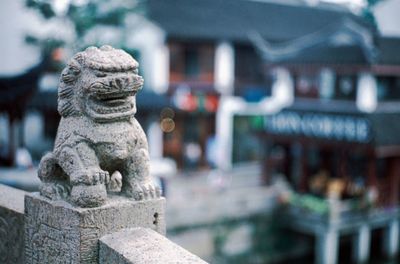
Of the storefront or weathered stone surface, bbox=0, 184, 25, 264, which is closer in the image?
weathered stone surface, bbox=0, 184, 25, 264

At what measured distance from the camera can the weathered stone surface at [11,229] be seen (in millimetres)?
3127

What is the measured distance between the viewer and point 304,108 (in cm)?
1446

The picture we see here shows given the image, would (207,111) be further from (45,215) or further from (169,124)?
(45,215)

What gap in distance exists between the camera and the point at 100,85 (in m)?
2.60

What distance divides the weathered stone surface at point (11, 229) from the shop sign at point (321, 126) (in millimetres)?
10671

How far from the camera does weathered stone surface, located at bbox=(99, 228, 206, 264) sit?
2.30m

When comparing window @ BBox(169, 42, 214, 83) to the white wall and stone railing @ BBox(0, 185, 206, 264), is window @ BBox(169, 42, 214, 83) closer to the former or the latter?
the white wall

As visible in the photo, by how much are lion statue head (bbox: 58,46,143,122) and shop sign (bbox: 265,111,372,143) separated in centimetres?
1088

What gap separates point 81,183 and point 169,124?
592 inches

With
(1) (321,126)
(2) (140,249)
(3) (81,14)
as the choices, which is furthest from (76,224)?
(1) (321,126)

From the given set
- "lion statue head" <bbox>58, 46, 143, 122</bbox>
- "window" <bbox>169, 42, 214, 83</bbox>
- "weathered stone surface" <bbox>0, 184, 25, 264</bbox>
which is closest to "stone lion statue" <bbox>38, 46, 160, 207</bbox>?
"lion statue head" <bbox>58, 46, 143, 122</bbox>

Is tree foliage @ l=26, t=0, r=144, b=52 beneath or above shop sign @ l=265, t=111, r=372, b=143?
above

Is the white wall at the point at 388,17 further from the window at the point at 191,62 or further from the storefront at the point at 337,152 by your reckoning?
the window at the point at 191,62

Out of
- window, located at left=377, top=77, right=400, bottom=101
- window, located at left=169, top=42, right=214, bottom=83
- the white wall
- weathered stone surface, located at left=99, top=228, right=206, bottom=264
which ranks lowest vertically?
weathered stone surface, located at left=99, top=228, right=206, bottom=264
